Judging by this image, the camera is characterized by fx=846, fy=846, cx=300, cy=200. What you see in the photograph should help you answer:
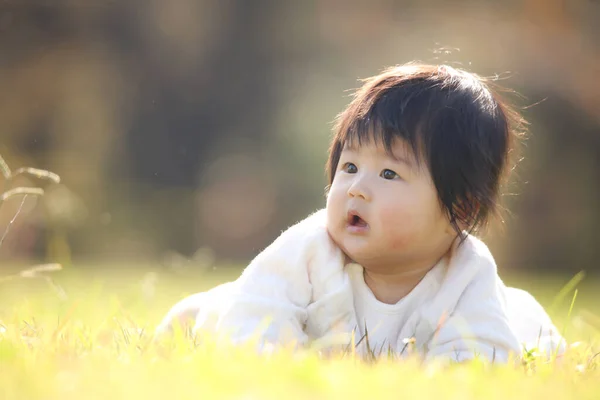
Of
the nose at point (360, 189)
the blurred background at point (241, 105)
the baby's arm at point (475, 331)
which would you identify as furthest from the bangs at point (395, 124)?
the blurred background at point (241, 105)

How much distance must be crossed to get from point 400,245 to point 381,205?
0.15m

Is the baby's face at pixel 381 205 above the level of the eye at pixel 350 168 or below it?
below

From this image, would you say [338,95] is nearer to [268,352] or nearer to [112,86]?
[112,86]

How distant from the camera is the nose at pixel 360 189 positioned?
8.28 feet

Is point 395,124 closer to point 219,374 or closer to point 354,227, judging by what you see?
point 354,227

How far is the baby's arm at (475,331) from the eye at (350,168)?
508mm

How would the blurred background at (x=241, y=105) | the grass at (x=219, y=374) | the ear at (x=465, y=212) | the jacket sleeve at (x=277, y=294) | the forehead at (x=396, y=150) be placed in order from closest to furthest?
1. the grass at (x=219, y=374)
2. the jacket sleeve at (x=277, y=294)
3. the forehead at (x=396, y=150)
4. the ear at (x=465, y=212)
5. the blurred background at (x=241, y=105)

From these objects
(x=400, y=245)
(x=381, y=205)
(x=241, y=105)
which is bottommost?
(x=241, y=105)

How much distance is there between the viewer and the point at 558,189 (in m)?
10.4

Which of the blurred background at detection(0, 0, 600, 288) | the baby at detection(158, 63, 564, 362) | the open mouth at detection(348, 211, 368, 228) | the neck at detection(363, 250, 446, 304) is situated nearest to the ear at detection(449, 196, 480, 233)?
the baby at detection(158, 63, 564, 362)

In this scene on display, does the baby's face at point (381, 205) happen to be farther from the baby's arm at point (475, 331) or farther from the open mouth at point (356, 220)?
the baby's arm at point (475, 331)

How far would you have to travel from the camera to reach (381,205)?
8.32ft

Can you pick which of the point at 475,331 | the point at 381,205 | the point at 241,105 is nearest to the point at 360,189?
the point at 381,205

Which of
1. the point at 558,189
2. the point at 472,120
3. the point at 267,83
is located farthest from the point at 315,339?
the point at 267,83
